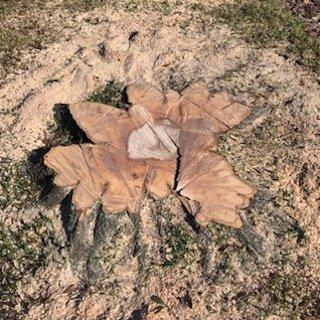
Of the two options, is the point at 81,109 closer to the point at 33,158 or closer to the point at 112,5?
the point at 33,158

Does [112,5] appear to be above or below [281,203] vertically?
above

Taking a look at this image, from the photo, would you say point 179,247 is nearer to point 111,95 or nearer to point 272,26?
point 111,95

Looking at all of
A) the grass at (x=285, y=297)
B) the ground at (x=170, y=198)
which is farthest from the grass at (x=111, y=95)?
the grass at (x=285, y=297)

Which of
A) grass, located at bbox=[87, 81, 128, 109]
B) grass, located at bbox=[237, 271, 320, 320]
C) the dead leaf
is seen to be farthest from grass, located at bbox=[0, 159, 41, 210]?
grass, located at bbox=[237, 271, 320, 320]

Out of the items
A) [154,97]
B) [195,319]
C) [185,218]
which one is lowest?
[195,319]

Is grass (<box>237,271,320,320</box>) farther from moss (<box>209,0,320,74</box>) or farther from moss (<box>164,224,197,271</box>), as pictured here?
moss (<box>209,0,320,74</box>)

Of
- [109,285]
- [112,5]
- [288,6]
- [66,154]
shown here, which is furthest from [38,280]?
[288,6]

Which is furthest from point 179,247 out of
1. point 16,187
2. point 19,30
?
point 19,30

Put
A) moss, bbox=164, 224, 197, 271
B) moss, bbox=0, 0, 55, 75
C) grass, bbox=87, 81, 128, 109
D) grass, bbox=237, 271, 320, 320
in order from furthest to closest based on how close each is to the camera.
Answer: moss, bbox=0, 0, 55, 75
grass, bbox=87, 81, 128, 109
moss, bbox=164, 224, 197, 271
grass, bbox=237, 271, 320, 320
